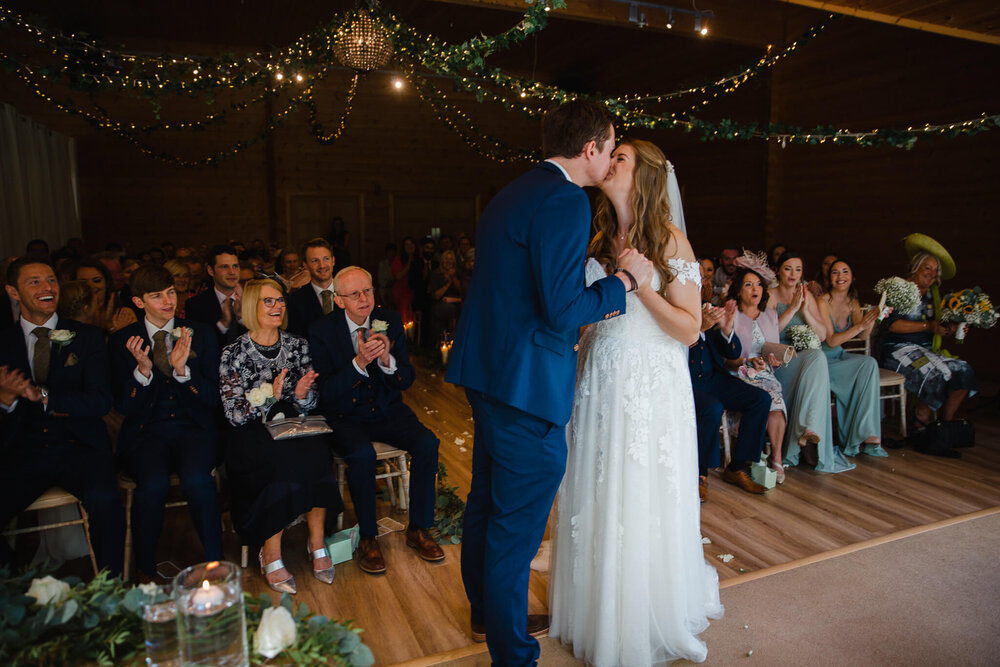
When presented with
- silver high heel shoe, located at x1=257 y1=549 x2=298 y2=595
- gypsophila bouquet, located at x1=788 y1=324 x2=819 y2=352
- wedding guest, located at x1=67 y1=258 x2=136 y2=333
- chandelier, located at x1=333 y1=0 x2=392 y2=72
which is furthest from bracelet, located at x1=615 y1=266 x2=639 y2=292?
chandelier, located at x1=333 y1=0 x2=392 y2=72

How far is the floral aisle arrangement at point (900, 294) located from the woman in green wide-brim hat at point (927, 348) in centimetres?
14

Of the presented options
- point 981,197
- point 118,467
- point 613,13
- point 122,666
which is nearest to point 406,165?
point 613,13

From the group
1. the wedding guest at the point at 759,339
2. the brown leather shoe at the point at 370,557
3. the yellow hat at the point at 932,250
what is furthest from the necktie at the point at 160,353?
the yellow hat at the point at 932,250

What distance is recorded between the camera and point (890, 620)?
2.64 metres

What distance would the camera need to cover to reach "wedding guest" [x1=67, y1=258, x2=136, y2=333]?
411 centimetres

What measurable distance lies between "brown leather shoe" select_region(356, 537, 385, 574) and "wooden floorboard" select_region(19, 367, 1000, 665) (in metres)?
0.04

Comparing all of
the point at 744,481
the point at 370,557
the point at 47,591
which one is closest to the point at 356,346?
the point at 370,557

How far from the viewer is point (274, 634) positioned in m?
1.26

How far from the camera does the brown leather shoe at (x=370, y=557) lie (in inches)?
121

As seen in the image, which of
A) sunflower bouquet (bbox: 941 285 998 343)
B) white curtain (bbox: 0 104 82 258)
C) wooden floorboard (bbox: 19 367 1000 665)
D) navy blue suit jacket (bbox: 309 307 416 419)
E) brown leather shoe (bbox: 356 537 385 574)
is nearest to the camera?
wooden floorboard (bbox: 19 367 1000 665)

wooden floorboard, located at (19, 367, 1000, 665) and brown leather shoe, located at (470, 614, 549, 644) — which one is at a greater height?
brown leather shoe, located at (470, 614, 549, 644)

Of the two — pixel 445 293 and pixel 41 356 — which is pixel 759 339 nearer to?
pixel 41 356

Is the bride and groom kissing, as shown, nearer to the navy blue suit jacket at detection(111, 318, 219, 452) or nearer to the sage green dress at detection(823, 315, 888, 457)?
the navy blue suit jacket at detection(111, 318, 219, 452)

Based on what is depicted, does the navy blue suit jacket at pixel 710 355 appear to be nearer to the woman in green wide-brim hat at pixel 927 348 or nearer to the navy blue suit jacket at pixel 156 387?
the woman in green wide-brim hat at pixel 927 348
